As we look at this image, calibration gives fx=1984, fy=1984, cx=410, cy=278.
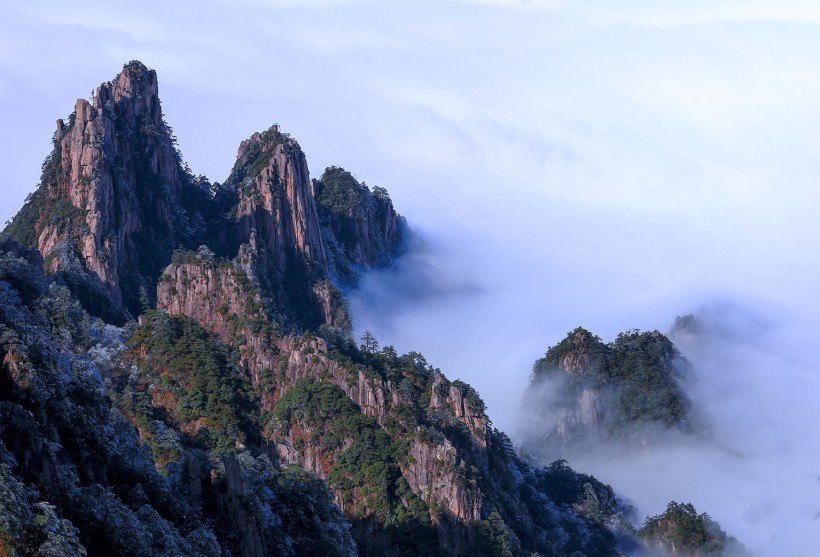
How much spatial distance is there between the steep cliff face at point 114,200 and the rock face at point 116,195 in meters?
0.09

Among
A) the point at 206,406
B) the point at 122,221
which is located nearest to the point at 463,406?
the point at 206,406

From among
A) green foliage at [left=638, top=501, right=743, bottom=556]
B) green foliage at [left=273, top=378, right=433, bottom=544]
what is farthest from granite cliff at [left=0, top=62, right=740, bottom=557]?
green foliage at [left=638, top=501, right=743, bottom=556]

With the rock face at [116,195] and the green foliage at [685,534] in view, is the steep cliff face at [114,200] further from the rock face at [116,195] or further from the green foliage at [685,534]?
the green foliage at [685,534]

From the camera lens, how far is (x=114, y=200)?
184m

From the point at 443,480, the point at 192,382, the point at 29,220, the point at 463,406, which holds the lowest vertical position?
the point at 443,480

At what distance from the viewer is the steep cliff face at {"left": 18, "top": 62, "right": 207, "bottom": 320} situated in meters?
175

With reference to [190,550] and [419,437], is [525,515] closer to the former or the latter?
[419,437]

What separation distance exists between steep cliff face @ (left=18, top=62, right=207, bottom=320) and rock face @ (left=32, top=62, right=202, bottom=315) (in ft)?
0.30

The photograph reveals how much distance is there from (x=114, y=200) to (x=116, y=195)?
0.80 m

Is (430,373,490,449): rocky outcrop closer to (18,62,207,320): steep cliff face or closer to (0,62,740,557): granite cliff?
(0,62,740,557): granite cliff

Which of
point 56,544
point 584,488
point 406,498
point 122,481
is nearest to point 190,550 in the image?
point 122,481

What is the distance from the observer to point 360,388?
162 m

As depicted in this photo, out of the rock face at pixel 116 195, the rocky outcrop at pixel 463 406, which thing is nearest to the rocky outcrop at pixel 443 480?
the rocky outcrop at pixel 463 406

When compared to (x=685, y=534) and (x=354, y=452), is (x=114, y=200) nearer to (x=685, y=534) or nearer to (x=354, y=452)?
(x=354, y=452)
